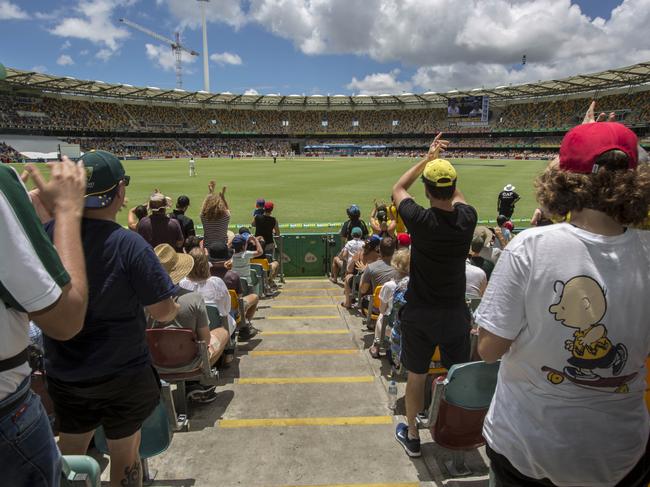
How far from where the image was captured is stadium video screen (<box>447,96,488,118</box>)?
64.2 metres

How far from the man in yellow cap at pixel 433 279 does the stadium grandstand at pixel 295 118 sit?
59359 millimetres

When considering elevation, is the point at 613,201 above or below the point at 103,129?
below

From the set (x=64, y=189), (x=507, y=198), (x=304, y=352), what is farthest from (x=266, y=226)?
(x=507, y=198)

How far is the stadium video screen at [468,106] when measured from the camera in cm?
6419

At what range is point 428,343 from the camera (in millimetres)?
2734

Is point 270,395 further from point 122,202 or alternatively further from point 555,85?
point 555,85

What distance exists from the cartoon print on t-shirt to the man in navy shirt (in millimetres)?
1781

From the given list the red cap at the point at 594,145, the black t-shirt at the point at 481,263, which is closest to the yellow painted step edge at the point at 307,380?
the black t-shirt at the point at 481,263

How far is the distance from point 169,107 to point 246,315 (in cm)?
8310

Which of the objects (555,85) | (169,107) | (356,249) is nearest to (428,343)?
(356,249)

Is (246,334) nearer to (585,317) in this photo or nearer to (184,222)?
(184,222)

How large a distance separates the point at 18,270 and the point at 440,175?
220 cm

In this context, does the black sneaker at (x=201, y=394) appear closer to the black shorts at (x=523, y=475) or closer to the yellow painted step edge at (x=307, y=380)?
the yellow painted step edge at (x=307, y=380)

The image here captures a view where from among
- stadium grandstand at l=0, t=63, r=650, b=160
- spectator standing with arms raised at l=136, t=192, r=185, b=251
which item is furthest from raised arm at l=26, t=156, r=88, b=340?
stadium grandstand at l=0, t=63, r=650, b=160
